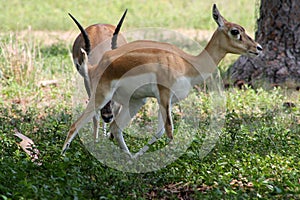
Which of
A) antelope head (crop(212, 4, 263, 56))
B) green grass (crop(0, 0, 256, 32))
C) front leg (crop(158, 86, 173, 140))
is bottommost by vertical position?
green grass (crop(0, 0, 256, 32))

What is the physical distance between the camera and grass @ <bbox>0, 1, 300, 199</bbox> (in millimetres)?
4699

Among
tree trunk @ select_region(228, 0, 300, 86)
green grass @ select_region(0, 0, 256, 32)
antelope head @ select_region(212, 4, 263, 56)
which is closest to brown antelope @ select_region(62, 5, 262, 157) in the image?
antelope head @ select_region(212, 4, 263, 56)

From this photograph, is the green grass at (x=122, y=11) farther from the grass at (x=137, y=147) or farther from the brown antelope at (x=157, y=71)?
the brown antelope at (x=157, y=71)

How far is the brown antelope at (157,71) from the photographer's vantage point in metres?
5.74

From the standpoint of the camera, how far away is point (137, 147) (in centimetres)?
639

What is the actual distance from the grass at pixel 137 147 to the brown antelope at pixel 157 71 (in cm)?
46

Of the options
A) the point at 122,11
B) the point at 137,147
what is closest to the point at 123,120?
the point at 137,147

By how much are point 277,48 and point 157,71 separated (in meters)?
4.10

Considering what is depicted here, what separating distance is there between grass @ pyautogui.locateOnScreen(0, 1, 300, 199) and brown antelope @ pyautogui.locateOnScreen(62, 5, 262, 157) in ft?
1.51

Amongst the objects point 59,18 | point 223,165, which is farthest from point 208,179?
point 59,18

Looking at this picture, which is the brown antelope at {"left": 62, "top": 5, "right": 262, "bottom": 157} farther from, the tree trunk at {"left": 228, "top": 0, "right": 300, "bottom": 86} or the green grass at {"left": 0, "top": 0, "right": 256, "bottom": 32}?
the green grass at {"left": 0, "top": 0, "right": 256, "bottom": 32}

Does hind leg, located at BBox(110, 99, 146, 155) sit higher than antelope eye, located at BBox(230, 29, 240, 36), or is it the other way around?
antelope eye, located at BBox(230, 29, 240, 36)

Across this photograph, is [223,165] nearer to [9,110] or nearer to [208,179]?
[208,179]

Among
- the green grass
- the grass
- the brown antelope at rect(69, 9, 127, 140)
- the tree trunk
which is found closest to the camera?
the grass
